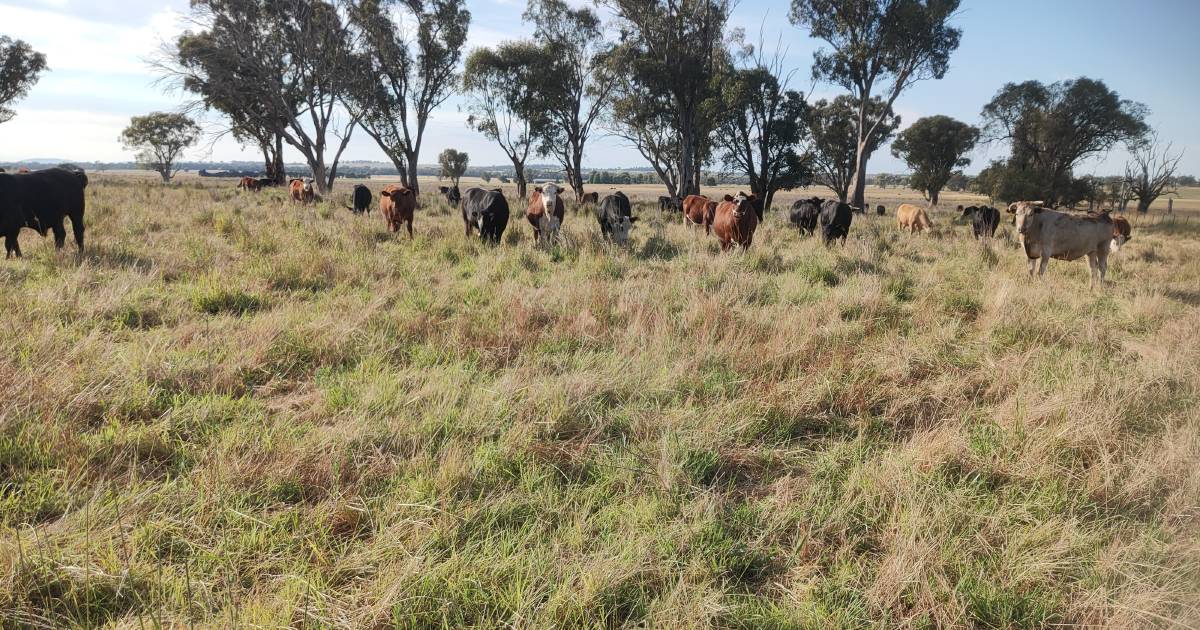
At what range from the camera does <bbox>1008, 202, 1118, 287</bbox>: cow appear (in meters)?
8.70

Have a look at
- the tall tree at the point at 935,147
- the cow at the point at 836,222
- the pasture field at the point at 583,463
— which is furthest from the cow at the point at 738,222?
the tall tree at the point at 935,147

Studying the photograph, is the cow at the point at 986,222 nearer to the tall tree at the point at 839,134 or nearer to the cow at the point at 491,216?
the cow at the point at 491,216

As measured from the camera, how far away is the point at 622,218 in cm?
1212

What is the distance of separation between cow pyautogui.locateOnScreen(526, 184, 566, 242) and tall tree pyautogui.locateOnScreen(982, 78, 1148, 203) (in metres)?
36.4

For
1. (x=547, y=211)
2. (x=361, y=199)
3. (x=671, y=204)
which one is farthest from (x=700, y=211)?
(x=361, y=199)

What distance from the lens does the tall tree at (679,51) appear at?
84.3 feet

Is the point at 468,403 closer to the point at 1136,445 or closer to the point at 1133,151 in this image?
the point at 1136,445

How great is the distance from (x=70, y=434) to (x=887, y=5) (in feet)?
101

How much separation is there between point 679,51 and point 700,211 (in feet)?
47.9

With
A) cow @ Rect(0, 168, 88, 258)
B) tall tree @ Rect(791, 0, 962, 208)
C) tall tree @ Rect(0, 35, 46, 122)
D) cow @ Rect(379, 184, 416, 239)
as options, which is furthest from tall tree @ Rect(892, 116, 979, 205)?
tall tree @ Rect(0, 35, 46, 122)

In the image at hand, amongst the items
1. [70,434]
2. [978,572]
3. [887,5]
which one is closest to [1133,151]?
[887,5]

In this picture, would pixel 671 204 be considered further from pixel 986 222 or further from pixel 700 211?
pixel 986 222

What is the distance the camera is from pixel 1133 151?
33344mm

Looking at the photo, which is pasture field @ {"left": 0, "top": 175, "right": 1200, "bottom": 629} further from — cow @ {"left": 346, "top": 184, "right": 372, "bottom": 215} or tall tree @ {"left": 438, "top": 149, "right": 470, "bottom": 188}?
tall tree @ {"left": 438, "top": 149, "right": 470, "bottom": 188}
